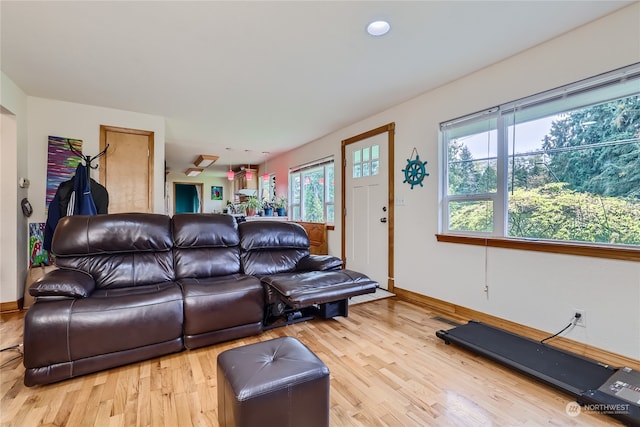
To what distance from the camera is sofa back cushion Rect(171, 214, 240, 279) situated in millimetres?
2688

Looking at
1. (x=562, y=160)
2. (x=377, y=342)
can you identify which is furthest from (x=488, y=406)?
(x=562, y=160)

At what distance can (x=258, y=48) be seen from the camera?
2.39 m

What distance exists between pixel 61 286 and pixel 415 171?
3.34 meters

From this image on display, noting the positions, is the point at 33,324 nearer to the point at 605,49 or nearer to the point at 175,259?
the point at 175,259

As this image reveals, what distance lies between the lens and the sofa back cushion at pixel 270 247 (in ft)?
9.75

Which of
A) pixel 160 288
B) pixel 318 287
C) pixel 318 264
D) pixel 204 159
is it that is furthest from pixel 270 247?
pixel 204 159

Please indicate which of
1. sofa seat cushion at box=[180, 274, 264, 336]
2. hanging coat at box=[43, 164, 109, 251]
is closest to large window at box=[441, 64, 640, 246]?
sofa seat cushion at box=[180, 274, 264, 336]

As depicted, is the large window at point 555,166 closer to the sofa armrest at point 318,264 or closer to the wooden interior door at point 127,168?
the sofa armrest at point 318,264

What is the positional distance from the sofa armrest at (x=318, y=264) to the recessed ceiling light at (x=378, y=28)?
2.02m

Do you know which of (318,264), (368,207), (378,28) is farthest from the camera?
(368,207)

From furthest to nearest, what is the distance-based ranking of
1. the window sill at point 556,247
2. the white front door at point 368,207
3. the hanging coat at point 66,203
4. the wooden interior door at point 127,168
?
the white front door at point 368,207, the wooden interior door at point 127,168, the hanging coat at point 66,203, the window sill at point 556,247

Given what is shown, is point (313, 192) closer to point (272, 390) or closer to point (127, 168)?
point (127, 168)

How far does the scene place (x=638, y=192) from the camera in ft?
6.43

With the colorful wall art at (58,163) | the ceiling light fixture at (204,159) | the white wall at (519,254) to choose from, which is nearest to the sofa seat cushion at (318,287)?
the white wall at (519,254)
